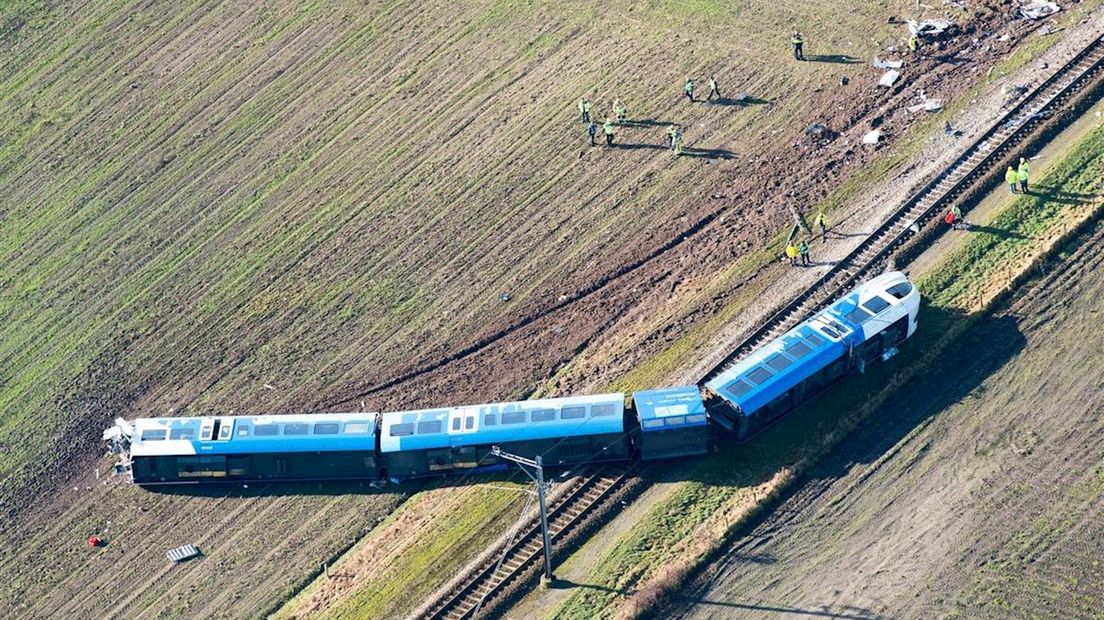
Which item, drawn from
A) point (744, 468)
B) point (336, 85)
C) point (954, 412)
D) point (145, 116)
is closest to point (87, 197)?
point (145, 116)

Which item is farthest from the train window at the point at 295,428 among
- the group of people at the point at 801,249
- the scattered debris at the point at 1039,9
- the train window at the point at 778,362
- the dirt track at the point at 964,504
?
the scattered debris at the point at 1039,9

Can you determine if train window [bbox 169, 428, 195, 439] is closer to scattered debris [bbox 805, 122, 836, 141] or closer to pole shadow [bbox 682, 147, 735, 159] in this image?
pole shadow [bbox 682, 147, 735, 159]

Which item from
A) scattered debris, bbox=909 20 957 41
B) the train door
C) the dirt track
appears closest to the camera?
the dirt track

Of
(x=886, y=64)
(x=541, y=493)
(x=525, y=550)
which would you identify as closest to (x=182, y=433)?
(x=525, y=550)

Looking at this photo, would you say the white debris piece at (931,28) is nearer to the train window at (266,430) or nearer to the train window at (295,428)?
the train window at (295,428)

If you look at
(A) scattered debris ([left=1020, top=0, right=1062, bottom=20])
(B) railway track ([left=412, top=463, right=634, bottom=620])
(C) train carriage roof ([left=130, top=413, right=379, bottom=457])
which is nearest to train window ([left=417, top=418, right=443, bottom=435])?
(C) train carriage roof ([left=130, top=413, right=379, bottom=457])

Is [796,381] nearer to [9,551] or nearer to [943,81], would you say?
[943,81]

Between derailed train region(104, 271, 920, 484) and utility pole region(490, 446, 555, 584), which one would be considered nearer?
utility pole region(490, 446, 555, 584)
